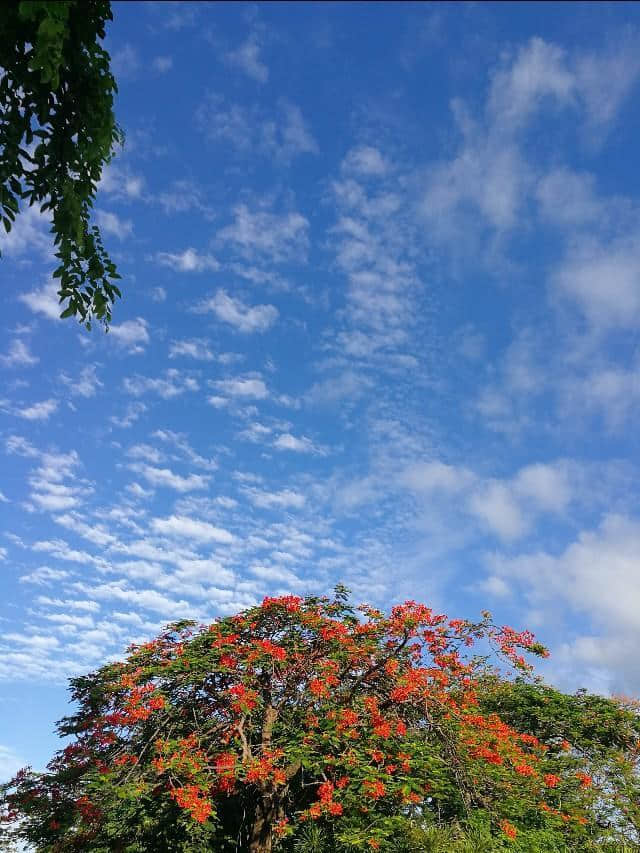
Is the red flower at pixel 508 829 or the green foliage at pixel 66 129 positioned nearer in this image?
the green foliage at pixel 66 129

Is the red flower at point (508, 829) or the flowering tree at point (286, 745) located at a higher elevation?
the flowering tree at point (286, 745)

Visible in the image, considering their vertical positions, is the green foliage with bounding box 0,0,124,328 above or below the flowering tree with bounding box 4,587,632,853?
above

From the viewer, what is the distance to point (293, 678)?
1205 centimetres

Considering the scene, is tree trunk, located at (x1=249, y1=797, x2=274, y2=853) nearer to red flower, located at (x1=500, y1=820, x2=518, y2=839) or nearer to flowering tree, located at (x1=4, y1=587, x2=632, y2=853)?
flowering tree, located at (x1=4, y1=587, x2=632, y2=853)

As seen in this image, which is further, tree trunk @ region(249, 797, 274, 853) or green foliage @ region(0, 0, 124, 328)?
tree trunk @ region(249, 797, 274, 853)

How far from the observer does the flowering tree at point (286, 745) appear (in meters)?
10.5

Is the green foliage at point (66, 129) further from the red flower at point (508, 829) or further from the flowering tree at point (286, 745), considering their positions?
the red flower at point (508, 829)

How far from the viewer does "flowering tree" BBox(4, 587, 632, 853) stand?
10531 mm

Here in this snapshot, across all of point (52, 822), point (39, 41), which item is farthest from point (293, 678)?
point (39, 41)

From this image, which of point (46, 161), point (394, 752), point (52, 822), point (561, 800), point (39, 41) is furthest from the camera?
point (561, 800)

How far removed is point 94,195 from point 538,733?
54.5ft

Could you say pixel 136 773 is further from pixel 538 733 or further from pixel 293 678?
pixel 538 733

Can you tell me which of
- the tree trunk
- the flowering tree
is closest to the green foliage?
the flowering tree

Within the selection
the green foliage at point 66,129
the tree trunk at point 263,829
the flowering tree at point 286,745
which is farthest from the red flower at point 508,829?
the green foliage at point 66,129
